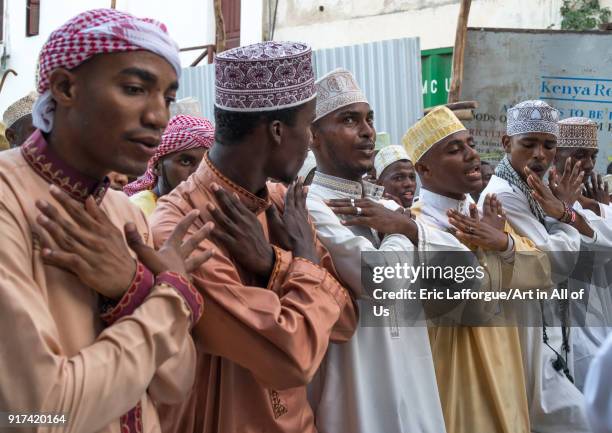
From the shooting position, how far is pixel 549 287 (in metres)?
5.62

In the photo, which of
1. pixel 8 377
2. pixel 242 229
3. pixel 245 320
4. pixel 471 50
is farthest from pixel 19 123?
pixel 471 50

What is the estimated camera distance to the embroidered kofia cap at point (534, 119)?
6320 mm

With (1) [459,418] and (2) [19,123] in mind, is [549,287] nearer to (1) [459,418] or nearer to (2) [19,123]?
(1) [459,418]

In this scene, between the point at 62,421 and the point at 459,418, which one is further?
the point at 459,418

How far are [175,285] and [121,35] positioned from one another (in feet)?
2.31

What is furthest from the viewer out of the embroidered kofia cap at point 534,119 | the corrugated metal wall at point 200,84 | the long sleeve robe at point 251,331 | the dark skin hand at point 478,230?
the corrugated metal wall at point 200,84

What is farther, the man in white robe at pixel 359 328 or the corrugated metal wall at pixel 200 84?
the corrugated metal wall at pixel 200 84

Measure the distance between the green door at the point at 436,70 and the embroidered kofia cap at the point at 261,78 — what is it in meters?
10.1

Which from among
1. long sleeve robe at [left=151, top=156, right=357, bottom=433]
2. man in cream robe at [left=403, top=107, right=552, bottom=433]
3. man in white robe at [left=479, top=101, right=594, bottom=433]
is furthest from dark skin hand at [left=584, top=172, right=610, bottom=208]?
long sleeve robe at [left=151, top=156, right=357, bottom=433]

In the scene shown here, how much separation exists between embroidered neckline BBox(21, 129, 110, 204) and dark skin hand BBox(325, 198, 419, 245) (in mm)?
1824

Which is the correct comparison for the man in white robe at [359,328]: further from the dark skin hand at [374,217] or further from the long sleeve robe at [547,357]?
the long sleeve robe at [547,357]

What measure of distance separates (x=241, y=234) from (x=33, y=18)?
1998cm

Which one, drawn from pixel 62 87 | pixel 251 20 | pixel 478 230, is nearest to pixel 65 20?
pixel 251 20

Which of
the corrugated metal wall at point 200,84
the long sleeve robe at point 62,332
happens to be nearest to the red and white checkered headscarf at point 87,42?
the long sleeve robe at point 62,332
